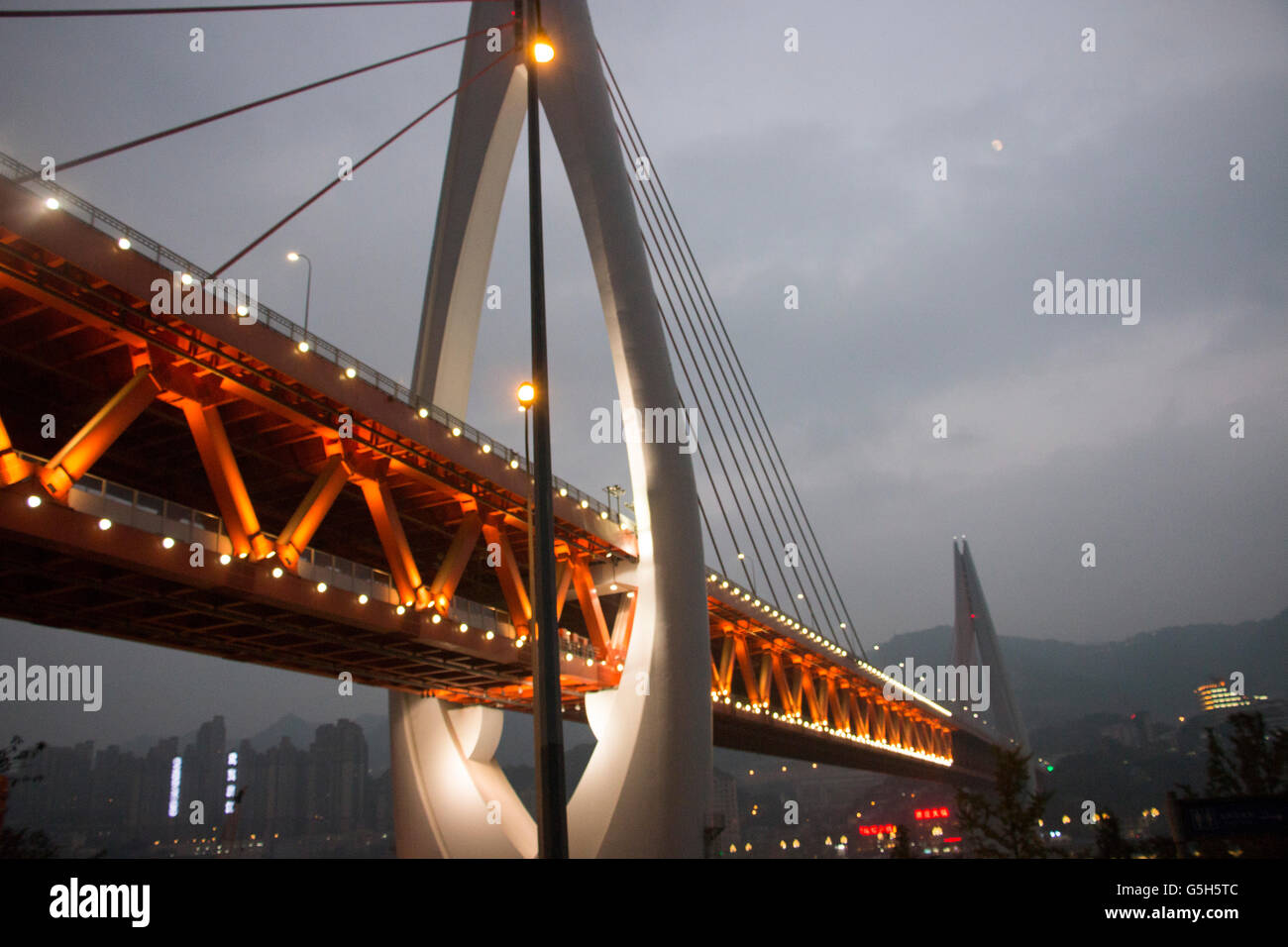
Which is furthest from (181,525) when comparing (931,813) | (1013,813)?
(931,813)

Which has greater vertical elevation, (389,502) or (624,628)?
(389,502)

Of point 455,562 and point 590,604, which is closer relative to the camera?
point 455,562

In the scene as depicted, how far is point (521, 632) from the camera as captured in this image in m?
24.1

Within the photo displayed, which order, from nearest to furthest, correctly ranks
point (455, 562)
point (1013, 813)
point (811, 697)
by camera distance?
point (455, 562) < point (1013, 813) < point (811, 697)

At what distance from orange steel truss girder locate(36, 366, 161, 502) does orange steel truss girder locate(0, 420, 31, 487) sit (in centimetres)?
30

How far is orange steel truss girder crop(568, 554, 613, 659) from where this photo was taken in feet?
91.6

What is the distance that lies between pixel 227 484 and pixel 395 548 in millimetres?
4594

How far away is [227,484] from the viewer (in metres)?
16.4

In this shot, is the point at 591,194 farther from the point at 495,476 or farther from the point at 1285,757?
the point at 1285,757

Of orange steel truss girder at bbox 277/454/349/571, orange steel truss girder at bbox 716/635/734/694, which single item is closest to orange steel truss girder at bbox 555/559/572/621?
orange steel truss girder at bbox 277/454/349/571

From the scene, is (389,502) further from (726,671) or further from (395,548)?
(726,671)

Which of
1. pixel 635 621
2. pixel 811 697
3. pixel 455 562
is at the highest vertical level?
pixel 455 562
